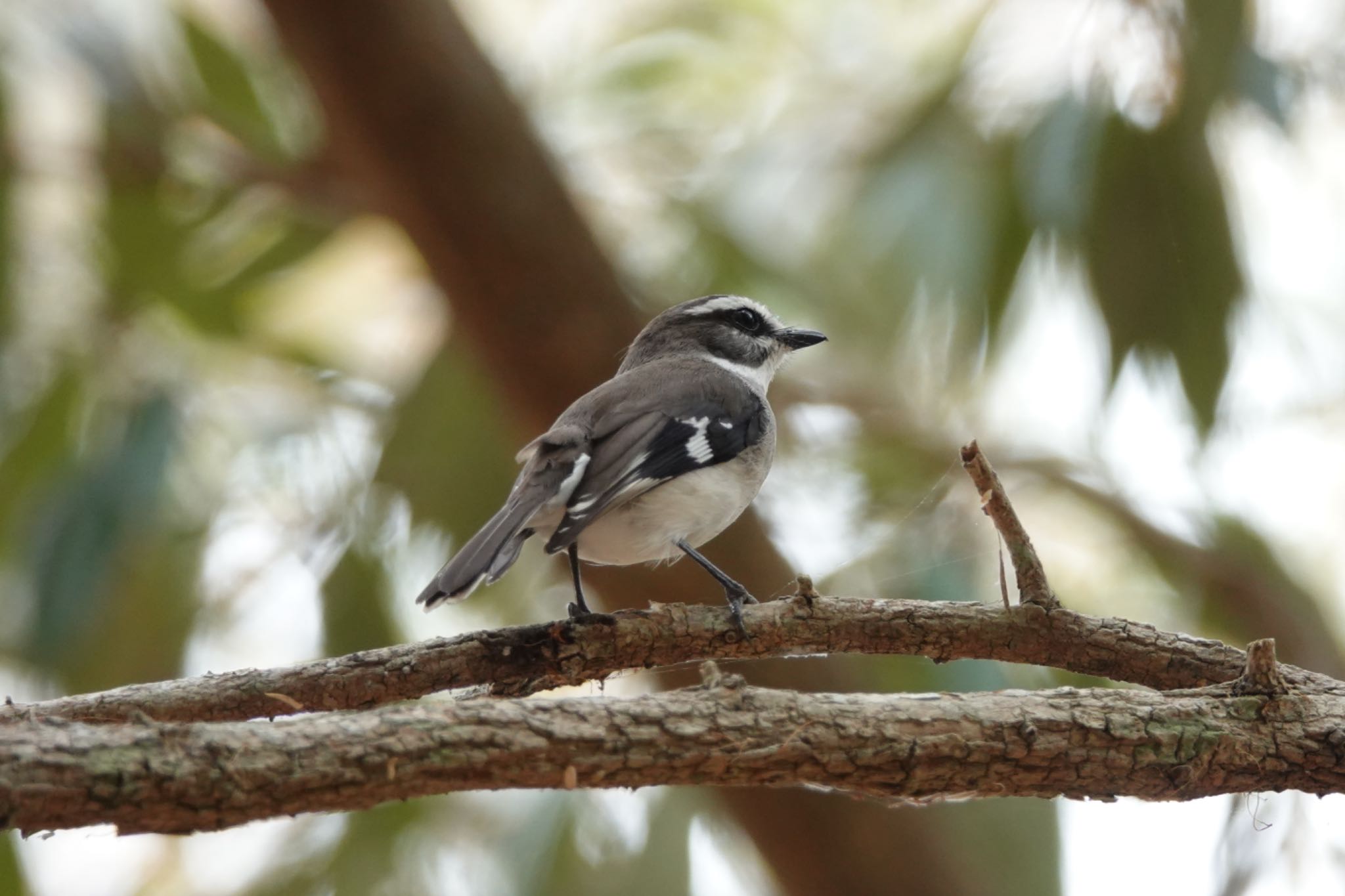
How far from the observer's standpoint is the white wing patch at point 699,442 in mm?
3500

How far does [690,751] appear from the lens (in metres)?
2.18

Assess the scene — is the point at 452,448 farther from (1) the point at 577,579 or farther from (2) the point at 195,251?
(1) the point at 577,579

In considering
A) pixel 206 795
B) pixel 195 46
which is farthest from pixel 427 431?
pixel 206 795

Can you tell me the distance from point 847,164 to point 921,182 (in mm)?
730

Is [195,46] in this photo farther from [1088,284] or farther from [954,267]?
[1088,284]

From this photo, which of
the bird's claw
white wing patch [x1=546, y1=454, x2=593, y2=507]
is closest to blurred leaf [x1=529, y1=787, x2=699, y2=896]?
white wing patch [x1=546, y1=454, x2=593, y2=507]

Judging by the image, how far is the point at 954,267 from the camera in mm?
5871

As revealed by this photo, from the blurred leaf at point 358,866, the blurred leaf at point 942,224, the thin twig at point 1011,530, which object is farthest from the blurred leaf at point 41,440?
the thin twig at point 1011,530

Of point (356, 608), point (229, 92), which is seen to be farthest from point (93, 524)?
point (229, 92)

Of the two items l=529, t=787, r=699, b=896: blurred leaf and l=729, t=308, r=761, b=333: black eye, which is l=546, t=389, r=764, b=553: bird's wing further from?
l=529, t=787, r=699, b=896: blurred leaf

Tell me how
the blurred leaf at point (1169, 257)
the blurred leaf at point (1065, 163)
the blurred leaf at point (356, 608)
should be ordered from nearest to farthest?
the blurred leaf at point (1169, 257) < the blurred leaf at point (1065, 163) < the blurred leaf at point (356, 608)

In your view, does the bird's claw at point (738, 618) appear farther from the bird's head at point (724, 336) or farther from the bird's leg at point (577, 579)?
the bird's head at point (724, 336)

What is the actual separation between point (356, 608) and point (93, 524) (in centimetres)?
113

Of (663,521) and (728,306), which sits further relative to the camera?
(728,306)
